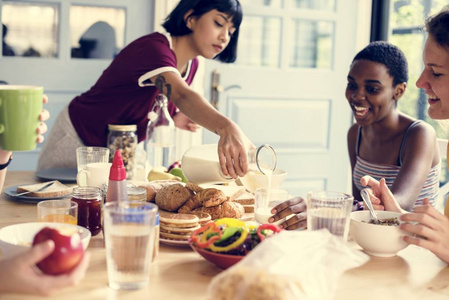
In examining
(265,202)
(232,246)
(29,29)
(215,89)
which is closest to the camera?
(232,246)

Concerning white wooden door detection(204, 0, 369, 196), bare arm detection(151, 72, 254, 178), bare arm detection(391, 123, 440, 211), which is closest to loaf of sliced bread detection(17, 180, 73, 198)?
bare arm detection(151, 72, 254, 178)

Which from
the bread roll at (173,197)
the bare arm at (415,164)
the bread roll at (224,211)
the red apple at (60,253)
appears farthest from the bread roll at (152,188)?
the bare arm at (415,164)

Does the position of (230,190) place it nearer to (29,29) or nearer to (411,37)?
(29,29)

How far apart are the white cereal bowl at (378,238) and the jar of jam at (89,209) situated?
57cm

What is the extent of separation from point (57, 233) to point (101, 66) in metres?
2.42

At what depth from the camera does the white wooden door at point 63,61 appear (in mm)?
3047

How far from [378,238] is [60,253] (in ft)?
2.20

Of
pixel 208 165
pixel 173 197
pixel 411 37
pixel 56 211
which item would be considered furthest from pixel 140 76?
pixel 411 37

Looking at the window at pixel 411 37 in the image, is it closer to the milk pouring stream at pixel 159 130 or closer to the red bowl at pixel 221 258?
the milk pouring stream at pixel 159 130

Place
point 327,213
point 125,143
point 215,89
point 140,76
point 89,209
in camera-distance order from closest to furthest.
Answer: point 327,213 → point 89,209 → point 125,143 → point 140,76 → point 215,89

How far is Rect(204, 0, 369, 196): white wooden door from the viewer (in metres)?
3.49

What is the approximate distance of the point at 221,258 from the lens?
3.49ft

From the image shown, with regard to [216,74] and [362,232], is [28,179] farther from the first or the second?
[216,74]

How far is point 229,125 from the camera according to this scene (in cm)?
159
